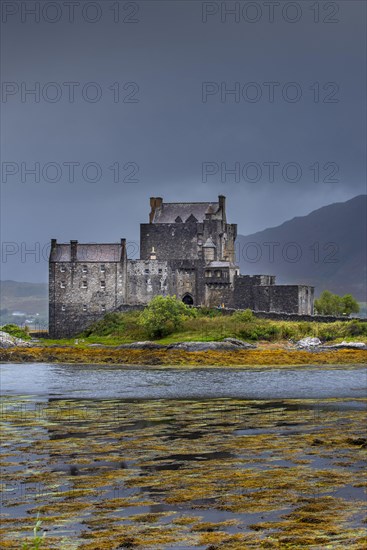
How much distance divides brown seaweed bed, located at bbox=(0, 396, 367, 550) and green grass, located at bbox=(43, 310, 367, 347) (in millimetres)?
46253

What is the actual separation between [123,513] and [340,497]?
211 inches

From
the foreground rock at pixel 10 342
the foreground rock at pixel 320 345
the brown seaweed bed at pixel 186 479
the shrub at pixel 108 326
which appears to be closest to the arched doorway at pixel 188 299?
the shrub at pixel 108 326

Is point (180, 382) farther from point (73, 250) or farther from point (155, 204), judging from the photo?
point (155, 204)

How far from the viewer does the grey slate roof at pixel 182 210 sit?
11275 cm

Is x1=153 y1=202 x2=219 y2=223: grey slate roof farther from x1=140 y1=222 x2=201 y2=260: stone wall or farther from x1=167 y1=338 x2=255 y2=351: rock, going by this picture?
x1=167 y1=338 x2=255 y2=351: rock

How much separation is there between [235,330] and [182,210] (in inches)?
1084

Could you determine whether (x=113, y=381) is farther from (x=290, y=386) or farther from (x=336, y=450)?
(x=336, y=450)

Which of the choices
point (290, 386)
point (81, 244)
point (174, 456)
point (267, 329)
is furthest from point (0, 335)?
point (174, 456)

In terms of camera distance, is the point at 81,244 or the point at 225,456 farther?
the point at 81,244

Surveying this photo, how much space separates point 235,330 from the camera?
89.9 metres

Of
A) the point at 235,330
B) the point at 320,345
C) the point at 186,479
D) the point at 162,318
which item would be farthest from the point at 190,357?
the point at 186,479

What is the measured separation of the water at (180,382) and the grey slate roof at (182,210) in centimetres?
4042

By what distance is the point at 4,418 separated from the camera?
39.2 metres

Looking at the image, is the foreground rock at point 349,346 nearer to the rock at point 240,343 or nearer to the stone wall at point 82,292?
the rock at point 240,343
